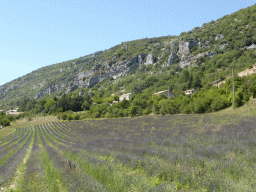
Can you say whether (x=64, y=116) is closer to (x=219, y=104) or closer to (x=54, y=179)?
(x=219, y=104)

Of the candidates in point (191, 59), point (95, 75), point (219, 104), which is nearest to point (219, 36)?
point (191, 59)

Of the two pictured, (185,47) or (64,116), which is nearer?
(64,116)

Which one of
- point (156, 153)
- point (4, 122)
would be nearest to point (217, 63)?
point (156, 153)

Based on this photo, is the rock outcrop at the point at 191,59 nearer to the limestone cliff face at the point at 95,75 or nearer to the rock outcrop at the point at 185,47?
the rock outcrop at the point at 185,47

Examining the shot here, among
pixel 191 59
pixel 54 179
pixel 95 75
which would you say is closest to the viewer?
pixel 54 179

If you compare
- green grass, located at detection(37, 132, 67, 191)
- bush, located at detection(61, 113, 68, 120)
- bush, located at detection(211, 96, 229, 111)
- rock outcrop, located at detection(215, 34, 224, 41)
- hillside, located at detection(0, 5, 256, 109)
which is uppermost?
rock outcrop, located at detection(215, 34, 224, 41)

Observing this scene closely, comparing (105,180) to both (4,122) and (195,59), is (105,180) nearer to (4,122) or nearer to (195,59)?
(4,122)

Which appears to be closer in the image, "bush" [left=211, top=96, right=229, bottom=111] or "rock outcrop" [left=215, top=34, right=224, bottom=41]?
"bush" [left=211, top=96, right=229, bottom=111]

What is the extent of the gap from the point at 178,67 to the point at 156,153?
117133 millimetres

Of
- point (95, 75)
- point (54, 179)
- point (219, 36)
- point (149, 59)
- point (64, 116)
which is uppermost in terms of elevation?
point (219, 36)

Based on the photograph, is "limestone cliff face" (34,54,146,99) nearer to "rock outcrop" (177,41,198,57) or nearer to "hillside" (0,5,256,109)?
"hillside" (0,5,256,109)

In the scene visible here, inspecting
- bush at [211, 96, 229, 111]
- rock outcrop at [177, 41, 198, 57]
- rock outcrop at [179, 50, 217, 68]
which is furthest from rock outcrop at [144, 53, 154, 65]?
bush at [211, 96, 229, 111]

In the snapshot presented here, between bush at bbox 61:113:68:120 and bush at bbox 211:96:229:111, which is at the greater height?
bush at bbox 211:96:229:111

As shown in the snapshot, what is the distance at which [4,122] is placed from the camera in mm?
83188
